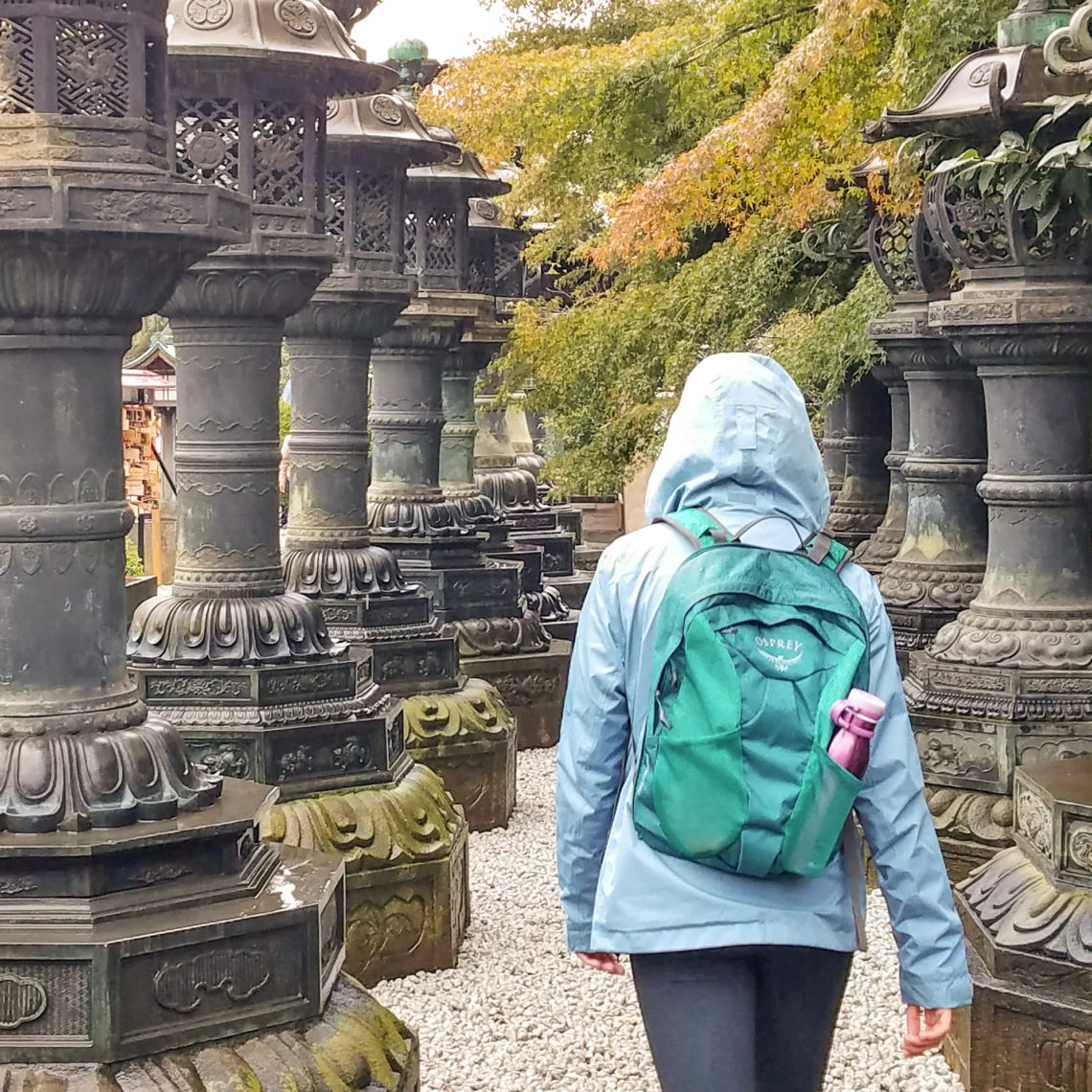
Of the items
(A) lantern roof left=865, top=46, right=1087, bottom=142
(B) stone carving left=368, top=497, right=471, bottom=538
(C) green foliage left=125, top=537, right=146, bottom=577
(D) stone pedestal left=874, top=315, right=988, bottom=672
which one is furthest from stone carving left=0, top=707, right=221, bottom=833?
(C) green foliage left=125, top=537, right=146, bottom=577

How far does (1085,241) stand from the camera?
6.10m

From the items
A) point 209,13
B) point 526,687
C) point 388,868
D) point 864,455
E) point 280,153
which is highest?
point 209,13

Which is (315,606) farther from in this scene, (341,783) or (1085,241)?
(1085,241)

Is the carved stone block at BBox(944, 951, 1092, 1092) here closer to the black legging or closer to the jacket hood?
the black legging

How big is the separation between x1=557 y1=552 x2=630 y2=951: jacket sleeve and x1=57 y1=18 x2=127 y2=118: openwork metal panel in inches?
69.6

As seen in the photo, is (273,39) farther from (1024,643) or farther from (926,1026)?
(926,1026)

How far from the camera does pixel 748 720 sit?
2723 mm

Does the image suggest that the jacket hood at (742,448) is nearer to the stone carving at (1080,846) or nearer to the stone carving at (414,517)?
the stone carving at (1080,846)

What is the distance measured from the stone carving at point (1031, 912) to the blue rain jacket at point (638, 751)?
1845 millimetres

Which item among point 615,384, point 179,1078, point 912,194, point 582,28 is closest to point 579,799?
point 179,1078

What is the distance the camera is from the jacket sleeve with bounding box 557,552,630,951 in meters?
2.91

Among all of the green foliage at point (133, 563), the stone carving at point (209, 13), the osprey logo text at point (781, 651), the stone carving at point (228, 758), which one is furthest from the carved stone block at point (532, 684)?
the osprey logo text at point (781, 651)

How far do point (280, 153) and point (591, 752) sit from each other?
3.78 m

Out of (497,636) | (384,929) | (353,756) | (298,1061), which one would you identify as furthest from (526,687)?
(298,1061)
